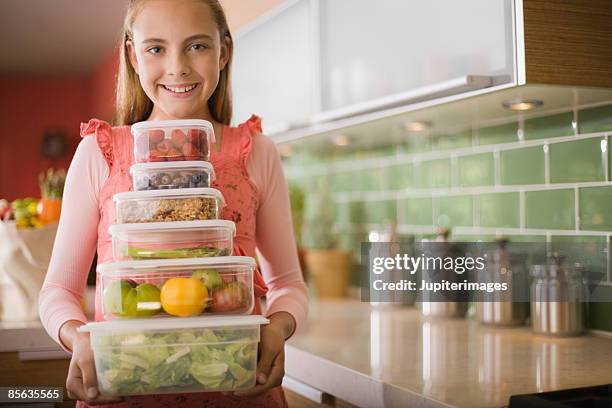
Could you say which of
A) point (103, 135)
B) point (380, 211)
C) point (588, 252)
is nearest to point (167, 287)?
point (103, 135)

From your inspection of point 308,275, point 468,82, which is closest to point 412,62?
point 468,82

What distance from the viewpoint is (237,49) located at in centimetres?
233

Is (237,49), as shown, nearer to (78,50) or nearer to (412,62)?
(412,62)

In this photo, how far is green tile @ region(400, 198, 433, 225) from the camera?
6.68ft

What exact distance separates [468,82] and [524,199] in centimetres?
52

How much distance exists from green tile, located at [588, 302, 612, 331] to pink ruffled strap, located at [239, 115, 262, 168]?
89 centimetres

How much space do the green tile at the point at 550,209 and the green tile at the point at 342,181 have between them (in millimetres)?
874

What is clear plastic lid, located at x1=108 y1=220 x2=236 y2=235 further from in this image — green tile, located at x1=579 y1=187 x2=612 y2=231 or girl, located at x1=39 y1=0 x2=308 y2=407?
green tile, located at x1=579 y1=187 x2=612 y2=231

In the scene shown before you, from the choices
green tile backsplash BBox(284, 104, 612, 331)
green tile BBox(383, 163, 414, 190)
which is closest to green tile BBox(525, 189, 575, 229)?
green tile backsplash BBox(284, 104, 612, 331)

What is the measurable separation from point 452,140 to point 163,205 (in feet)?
4.19

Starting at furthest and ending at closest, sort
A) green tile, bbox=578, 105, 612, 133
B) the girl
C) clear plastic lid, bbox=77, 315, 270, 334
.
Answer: green tile, bbox=578, 105, 612, 133, the girl, clear plastic lid, bbox=77, 315, 270, 334

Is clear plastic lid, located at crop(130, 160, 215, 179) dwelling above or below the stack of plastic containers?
above

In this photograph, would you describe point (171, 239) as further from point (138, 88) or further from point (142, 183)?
point (138, 88)

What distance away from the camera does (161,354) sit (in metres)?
0.74
